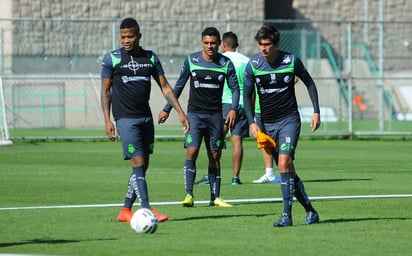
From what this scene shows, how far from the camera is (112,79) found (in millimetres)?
13047

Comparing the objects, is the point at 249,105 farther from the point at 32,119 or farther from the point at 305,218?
the point at 32,119

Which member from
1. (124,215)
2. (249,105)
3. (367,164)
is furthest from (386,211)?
(367,164)

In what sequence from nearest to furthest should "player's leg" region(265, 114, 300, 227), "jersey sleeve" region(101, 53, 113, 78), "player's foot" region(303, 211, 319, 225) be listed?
"player's leg" region(265, 114, 300, 227) → "player's foot" region(303, 211, 319, 225) → "jersey sleeve" region(101, 53, 113, 78)

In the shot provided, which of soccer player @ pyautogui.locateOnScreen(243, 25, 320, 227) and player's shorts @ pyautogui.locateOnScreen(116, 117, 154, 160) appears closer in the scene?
soccer player @ pyautogui.locateOnScreen(243, 25, 320, 227)

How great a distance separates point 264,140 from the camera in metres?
12.6

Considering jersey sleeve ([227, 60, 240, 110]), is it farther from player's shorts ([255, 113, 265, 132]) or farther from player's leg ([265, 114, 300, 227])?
player's leg ([265, 114, 300, 227])

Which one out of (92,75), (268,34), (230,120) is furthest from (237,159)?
(92,75)

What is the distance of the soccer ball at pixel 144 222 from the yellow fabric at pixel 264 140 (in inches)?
64.6

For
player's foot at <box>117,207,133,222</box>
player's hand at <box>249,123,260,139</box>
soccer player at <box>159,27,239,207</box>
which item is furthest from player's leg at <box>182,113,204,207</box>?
player's hand at <box>249,123,260,139</box>

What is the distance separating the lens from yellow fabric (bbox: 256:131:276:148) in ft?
41.3

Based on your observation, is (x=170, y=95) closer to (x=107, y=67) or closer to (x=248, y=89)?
(x=107, y=67)

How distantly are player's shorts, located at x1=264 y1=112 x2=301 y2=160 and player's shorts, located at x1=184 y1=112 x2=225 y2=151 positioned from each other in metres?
2.23

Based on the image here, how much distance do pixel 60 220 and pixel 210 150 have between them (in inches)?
114

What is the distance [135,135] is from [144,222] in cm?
155
